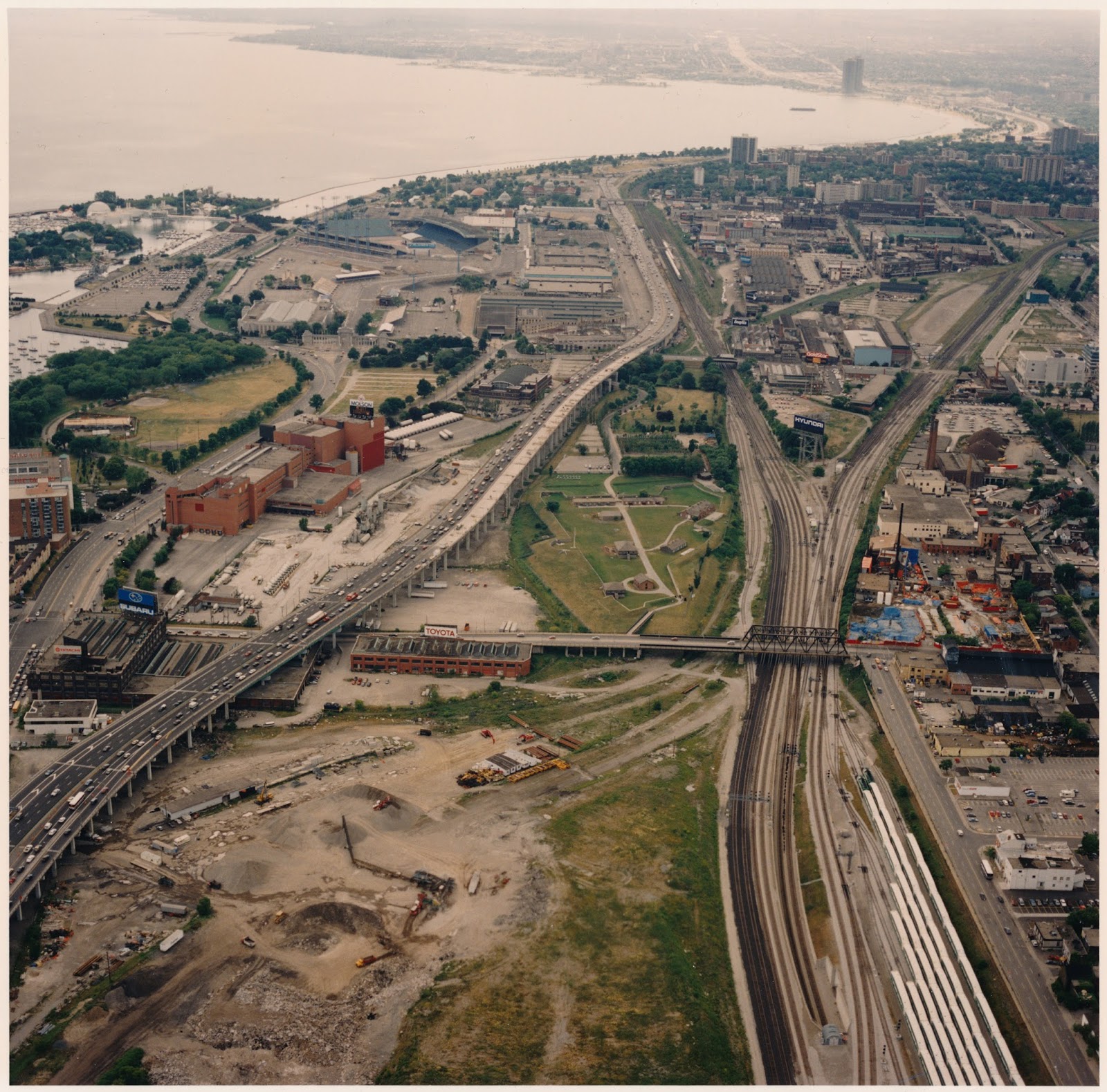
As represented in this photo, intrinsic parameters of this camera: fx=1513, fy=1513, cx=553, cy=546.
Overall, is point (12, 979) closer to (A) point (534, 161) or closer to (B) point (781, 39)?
(A) point (534, 161)

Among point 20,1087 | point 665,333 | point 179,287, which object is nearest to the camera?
point 20,1087

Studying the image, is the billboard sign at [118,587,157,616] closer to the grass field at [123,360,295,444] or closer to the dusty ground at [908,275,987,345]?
the grass field at [123,360,295,444]

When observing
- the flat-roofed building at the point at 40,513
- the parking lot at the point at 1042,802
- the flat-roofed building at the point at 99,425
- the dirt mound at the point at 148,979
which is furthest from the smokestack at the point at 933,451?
the dirt mound at the point at 148,979

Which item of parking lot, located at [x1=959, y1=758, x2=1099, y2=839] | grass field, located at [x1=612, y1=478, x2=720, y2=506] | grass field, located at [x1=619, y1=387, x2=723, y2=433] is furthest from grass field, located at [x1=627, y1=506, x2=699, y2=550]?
parking lot, located at [x1=959, y1=758, x2=1099, y2=839]

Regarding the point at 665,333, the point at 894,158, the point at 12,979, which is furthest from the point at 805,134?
the point at 12,979

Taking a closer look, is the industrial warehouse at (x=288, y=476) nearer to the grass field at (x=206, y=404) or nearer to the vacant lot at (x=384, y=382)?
the grass field at (x=206, y=404)
